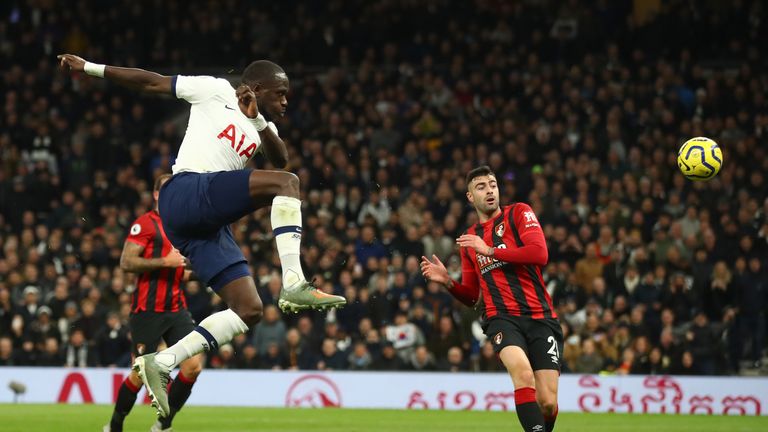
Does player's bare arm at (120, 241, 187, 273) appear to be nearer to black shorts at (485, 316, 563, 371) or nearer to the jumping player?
the jumping player

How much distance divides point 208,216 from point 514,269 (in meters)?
2.86

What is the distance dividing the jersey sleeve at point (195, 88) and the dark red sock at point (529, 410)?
311cm

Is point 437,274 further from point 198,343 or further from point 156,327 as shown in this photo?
point 156,327

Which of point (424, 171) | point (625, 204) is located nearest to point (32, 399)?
point (424, 171)

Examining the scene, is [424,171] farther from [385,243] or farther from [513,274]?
[513,274]

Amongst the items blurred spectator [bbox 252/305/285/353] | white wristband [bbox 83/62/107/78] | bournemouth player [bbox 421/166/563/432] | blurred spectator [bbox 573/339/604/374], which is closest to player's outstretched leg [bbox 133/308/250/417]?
white wristband [bbox 83/62/107/78]

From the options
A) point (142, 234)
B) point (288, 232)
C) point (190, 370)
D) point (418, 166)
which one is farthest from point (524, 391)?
point (418, 166)

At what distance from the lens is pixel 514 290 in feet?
30.6

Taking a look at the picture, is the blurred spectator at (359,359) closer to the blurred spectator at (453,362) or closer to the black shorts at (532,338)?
the blurred spectator at (453,362)

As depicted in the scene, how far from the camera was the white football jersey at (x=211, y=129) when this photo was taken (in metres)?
7.87

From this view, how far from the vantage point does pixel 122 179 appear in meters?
21.1

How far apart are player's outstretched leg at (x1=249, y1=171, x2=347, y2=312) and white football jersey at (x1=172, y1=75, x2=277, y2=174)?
1.57 feet

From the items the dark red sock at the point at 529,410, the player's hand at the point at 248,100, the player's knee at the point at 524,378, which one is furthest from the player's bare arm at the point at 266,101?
the dark red sock at the point at 529,410

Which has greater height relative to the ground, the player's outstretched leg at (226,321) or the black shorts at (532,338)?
the player's outstretched leg at (226,321)
